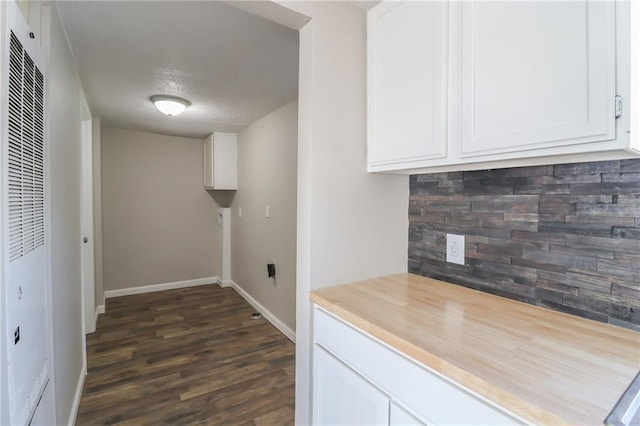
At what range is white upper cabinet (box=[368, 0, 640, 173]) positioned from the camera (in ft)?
2.53

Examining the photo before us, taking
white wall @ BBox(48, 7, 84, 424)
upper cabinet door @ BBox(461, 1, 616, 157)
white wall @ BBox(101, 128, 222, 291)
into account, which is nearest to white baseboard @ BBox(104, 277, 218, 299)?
white wall @ BBox(101, 128, 222, 291)

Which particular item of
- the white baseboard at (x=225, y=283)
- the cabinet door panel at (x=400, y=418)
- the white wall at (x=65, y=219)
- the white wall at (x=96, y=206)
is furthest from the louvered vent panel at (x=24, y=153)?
the white baseboard at (x=225, y=283)

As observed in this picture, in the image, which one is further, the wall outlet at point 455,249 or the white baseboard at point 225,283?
the white baseboard at point 225,283

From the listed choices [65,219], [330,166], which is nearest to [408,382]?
[330,166]

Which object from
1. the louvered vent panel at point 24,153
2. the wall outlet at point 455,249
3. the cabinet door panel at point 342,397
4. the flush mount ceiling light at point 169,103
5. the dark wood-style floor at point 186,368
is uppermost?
the flush mount ceiling light at point 169,103

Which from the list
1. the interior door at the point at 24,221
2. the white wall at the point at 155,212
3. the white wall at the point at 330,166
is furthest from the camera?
the white wall at the point at 155,212

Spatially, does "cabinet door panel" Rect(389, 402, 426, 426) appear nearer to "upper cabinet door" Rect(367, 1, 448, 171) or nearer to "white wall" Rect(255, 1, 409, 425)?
"white wall" Rect(255, 1, 409, 425)

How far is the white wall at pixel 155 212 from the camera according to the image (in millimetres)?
4004

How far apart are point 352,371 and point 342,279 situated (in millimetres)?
425

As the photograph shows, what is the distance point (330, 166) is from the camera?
54.5 inches

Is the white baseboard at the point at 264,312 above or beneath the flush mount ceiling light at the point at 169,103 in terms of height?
beneath

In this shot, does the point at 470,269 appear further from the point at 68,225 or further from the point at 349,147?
the point at 68,225

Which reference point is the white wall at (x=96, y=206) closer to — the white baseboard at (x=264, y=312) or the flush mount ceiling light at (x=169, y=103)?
the flush mount ceiling light at (x=169, y=103)

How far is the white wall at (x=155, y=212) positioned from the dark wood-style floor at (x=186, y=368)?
28.0 inches
